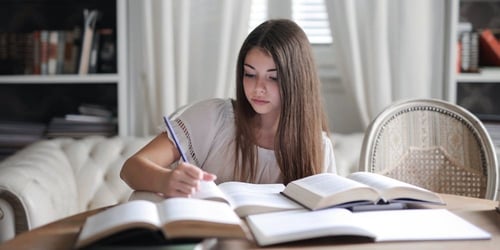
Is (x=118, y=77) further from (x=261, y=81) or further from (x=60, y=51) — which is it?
(x=261, y=81)

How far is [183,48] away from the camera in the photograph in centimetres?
237

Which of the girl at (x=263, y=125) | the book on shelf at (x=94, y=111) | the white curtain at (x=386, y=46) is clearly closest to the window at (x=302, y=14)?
the white curtain at (x=386, y=46)

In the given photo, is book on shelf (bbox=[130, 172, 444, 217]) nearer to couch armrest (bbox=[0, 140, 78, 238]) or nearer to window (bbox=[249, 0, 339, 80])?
couch armrest (bbox=[0, 140, 78, 238])

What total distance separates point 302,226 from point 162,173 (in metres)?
0.36

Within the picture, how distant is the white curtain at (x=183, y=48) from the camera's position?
2361 millimetres

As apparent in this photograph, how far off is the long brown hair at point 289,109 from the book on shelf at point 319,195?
0.31m

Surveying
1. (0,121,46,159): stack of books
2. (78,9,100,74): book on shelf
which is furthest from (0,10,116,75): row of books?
(0,121,46,159): stack of books

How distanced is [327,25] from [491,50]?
655 millimetres

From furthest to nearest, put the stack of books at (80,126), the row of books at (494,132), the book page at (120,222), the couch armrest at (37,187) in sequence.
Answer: the stack of books at (80,126), the row of books at (494,132), the couch armrest at (37,187), the book page at (120,222)

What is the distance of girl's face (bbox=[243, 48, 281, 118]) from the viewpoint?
4.62 feet

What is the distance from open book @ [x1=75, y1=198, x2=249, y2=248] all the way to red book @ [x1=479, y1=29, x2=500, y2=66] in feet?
5.94

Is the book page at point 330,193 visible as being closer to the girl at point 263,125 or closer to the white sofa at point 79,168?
the girl at point 263,125

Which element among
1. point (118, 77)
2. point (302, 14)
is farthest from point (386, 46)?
point (118, 77)

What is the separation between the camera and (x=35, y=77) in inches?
91.6
